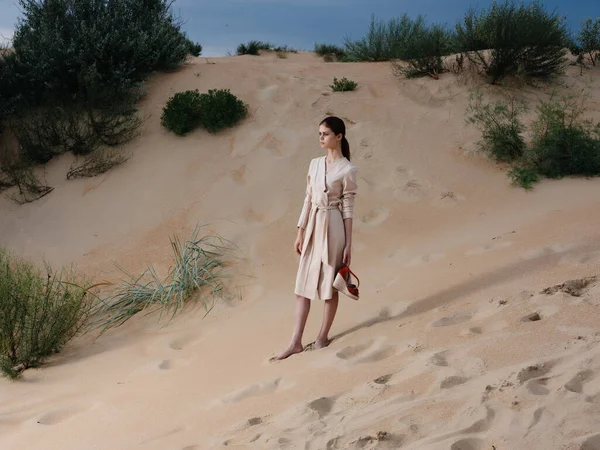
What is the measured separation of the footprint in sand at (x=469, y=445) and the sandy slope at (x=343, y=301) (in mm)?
10

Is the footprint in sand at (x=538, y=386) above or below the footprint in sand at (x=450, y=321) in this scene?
above

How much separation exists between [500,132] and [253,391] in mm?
5822

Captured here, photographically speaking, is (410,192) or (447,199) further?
(410,192)

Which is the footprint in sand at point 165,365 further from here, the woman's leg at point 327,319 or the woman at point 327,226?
the woman's leg at point 327,319

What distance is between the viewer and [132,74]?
37.0ft

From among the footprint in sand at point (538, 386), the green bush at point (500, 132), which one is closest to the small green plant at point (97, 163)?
the green bush at point (500, 132)

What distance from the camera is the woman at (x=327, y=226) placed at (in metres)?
5.04

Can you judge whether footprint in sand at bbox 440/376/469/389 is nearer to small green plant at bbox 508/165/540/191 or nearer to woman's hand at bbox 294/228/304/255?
woman's hand at bbox 294/228/304/255

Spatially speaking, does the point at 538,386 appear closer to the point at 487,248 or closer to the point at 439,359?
the point at 439,359

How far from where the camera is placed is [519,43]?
10797 millimetres

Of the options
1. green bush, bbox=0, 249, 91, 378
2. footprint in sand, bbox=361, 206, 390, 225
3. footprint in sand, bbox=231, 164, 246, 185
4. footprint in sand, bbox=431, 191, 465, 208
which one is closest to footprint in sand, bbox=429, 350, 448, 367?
green bush, bbox=0, 249, 91, 378

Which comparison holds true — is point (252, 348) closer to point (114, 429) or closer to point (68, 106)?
point (114, 429)

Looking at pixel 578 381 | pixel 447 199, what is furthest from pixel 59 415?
pixel 447 199

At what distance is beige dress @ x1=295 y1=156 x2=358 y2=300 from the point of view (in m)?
5.05
